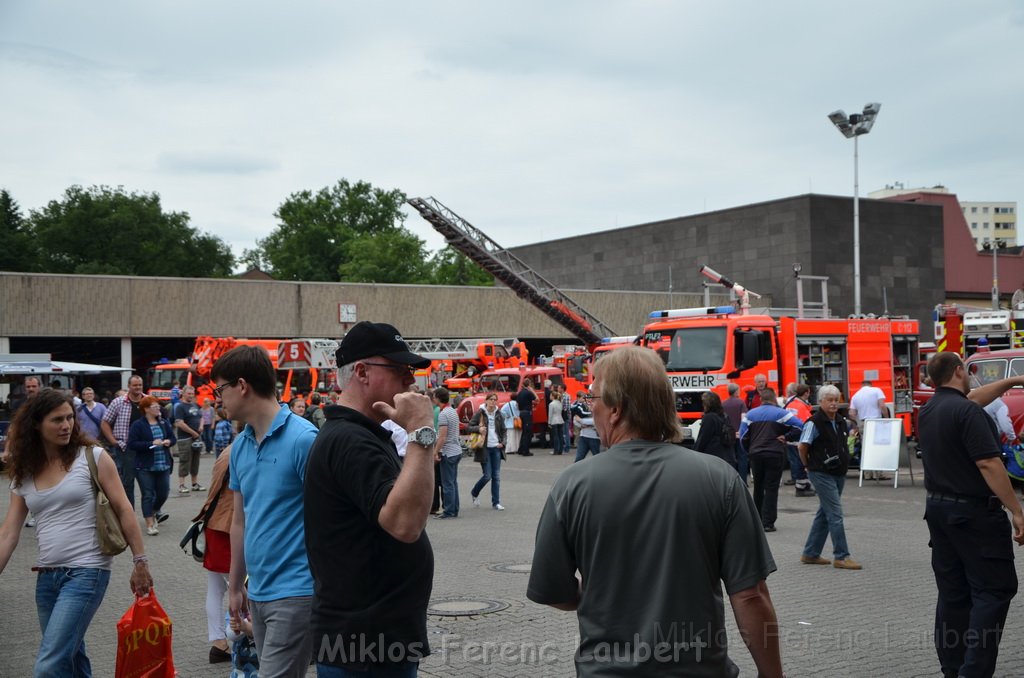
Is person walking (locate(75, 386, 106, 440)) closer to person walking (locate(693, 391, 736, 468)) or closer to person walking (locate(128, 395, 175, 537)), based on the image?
person walking (locate(128, 395, 175, 537))

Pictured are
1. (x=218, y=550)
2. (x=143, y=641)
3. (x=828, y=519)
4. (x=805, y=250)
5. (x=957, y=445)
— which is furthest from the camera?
(x=805, y=250)

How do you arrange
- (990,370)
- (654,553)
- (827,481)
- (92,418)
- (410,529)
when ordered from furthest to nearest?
(990,370)
(92,418)
(827,481)
(410,529)
(654,553)

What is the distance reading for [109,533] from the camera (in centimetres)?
529

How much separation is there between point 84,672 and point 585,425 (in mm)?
13561

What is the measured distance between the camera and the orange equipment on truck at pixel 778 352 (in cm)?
2075

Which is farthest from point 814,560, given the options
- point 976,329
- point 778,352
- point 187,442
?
point 976,329

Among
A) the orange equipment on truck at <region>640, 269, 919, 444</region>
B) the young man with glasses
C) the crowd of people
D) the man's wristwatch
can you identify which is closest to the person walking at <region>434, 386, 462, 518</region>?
the orange equipment on truck at <region>640, 269, 919, 444</region>

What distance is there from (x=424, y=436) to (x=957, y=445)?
3.86 m

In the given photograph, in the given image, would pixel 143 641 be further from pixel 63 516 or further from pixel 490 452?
pixel 490 452

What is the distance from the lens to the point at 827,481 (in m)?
10.8

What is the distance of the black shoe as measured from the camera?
724cm

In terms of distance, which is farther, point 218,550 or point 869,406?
point 869,406

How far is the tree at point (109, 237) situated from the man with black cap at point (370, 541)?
7447 centimetres

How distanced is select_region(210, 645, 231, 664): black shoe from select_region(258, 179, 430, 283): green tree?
78.1m
